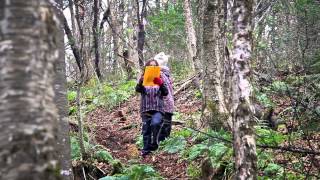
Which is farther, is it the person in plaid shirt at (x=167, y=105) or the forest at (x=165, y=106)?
the person in plaid shirt at (x=167, y=105)

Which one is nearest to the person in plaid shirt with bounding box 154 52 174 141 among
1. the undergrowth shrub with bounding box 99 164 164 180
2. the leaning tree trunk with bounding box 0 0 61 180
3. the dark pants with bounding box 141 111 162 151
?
the dark pants with bounding box 141 111 162 151

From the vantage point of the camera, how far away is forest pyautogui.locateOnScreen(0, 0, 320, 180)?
211cm

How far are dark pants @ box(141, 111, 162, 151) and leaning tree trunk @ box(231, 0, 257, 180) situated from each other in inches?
154

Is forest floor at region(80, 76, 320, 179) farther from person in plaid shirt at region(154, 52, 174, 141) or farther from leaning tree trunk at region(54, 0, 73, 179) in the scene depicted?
leaning tree trunk at region(54, 0, 73, 179)

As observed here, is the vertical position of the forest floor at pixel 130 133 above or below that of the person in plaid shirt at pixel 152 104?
below

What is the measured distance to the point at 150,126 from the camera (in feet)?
29.3

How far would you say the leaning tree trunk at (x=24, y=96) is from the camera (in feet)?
6.82

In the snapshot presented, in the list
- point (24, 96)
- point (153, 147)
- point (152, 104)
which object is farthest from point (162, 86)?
point (24, 96)

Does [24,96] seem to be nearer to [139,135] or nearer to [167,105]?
[167,105]

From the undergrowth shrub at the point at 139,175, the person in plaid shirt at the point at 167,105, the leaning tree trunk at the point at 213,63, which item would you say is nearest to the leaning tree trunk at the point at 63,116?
the undergrowth shrub at the point at 139,175

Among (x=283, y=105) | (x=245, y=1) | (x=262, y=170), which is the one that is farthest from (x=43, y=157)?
(x=283, y=105)

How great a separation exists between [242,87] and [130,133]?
678cm

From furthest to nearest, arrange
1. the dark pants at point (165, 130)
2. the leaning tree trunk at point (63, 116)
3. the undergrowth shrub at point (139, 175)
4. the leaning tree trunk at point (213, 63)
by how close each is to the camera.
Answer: the dark pants at point (165, 130) → the leaning tree trunk at point (213, 63) → the undergrowth shrub at point (139, 175) → the leaning tree trunk at point (63, 116)

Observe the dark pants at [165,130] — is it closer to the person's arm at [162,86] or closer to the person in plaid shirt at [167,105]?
the person in plaid shirt at [167,105]
